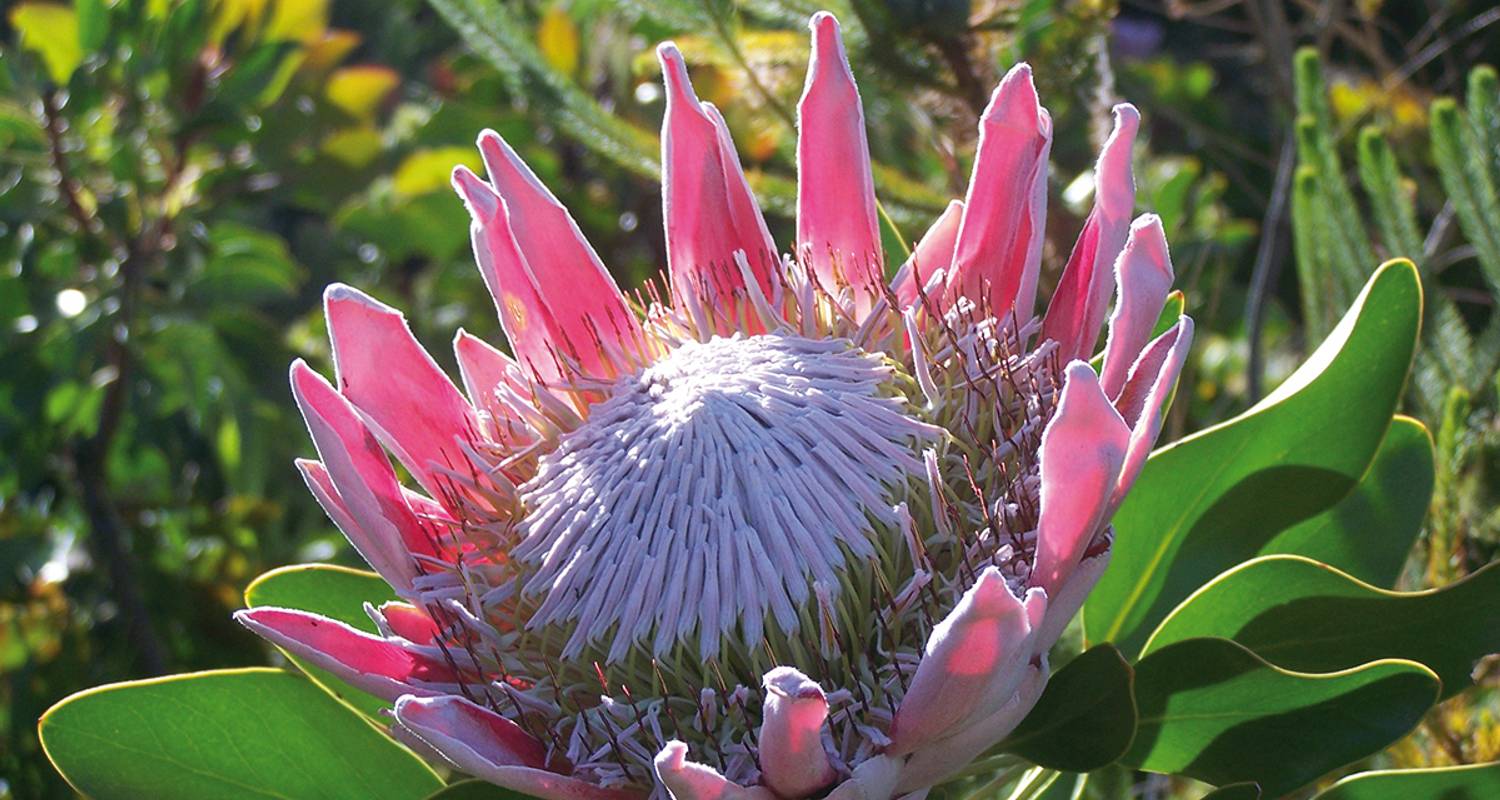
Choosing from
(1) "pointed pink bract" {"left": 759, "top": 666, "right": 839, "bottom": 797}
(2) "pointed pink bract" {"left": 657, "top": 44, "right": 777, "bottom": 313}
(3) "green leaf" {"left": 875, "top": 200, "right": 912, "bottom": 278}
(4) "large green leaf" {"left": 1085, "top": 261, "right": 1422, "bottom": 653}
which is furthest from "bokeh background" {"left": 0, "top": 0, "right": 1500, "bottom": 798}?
(1) "pointed pink bract" {"left": 759, "top": 666, "right": 839, "bottom": 797}

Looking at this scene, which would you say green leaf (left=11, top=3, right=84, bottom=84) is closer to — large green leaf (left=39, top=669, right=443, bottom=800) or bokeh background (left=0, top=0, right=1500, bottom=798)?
bokeh background (left=0, top=0, right=1500, bottom=798)

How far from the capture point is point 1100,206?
3.71ft

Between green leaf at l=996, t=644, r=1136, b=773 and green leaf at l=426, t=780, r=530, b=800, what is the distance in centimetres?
40

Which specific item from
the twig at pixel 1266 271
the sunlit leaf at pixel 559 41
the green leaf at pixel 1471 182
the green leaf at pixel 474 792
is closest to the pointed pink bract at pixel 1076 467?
the green leaf at pixel 474 792

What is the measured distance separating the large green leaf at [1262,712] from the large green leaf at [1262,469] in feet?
0.56

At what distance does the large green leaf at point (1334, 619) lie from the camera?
Result: 3.82 feet

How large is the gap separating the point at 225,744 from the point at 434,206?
5.77ft

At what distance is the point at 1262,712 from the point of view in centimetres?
114

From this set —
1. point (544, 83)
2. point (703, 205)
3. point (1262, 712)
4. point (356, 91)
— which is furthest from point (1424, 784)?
point (356, 91)

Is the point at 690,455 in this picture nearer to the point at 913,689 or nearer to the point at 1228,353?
the point at 913,689

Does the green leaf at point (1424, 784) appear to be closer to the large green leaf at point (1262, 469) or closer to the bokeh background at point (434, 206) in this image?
the large green leaf at point (1262, 469)

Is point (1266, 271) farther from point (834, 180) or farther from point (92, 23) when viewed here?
point (92, 23)

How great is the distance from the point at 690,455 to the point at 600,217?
2127mm

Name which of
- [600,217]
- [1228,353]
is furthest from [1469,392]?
[600,217]
